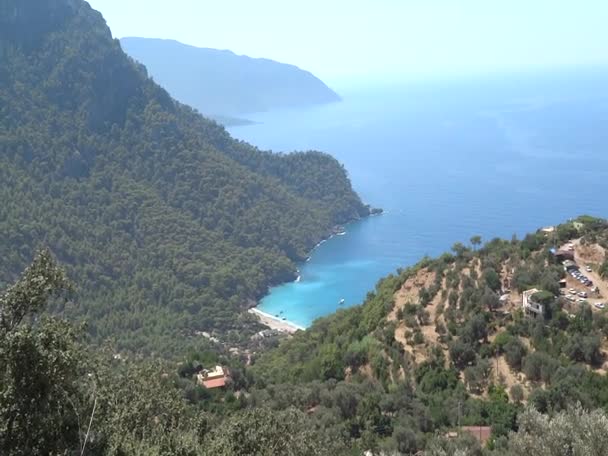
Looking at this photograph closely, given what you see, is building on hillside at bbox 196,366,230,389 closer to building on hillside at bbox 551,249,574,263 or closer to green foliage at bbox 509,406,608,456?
green foliage at bbox 509,406,608,456

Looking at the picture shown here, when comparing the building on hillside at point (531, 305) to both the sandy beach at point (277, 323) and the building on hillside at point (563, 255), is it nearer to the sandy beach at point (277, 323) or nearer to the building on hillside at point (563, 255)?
the building on hillside at point (563, 255)

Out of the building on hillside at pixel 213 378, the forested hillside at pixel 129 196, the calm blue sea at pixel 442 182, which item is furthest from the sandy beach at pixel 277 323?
the building on hillside at pixel 213 378

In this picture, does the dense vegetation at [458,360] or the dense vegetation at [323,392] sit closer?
the dense vegetation at [323,392]

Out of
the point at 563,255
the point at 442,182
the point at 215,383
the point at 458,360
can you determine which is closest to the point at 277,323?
the point at 563,255

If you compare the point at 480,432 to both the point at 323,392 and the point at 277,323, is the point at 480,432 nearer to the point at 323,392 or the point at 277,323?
the point at 323,392

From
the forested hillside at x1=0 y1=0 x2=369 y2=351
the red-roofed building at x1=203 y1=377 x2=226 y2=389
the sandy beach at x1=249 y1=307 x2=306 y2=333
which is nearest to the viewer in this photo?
the red-roofed building at x1=203 y1=377 x2=226 y2=389

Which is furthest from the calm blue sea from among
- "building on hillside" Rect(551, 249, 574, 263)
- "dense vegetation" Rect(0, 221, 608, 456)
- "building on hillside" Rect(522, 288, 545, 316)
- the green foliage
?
the green foliage

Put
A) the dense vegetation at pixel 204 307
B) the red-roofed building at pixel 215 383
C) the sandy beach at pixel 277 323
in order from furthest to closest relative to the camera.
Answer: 1. the sandy beach at pixel 277 323
2. the red-roofed building at pixel 215 383
3. the dense vegetation at pixel 204 307
